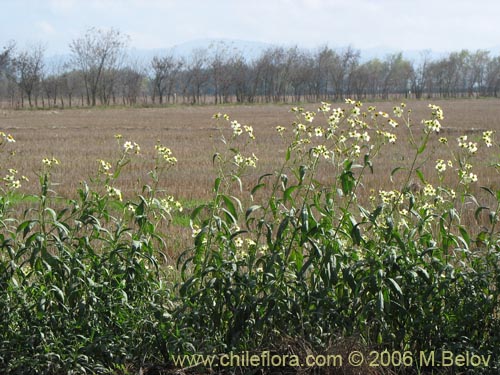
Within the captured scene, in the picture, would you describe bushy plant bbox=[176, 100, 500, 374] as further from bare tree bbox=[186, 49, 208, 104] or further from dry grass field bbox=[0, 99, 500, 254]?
bare tree bbox=[186, 49, 208, 104]

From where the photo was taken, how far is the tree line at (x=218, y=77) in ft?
263

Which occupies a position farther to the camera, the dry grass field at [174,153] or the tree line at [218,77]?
the tree line at [218,77]

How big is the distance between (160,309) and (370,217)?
150 cm

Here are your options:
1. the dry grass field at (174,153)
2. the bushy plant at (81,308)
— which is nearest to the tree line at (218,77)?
the dry grass field at (174,153)

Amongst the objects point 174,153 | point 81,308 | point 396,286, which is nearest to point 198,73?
point 174,153

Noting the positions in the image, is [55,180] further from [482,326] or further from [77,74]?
[77,74]

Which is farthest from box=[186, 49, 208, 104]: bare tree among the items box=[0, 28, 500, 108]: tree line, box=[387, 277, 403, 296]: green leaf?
box=[387, 277, 403, 296]: green leaf

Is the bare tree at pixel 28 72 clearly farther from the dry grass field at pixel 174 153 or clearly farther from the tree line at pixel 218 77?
the dry grass field at pixel 174 153

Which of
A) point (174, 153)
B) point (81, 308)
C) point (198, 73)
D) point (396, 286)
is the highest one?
point (198, 73)

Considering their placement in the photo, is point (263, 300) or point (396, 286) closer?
point (396, 286)

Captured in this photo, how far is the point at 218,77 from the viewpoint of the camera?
300 ft

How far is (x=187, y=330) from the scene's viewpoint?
4.07 meters

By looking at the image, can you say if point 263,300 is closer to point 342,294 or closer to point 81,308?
point 342,294

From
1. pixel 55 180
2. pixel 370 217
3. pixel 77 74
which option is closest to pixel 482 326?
pixel 370 217
